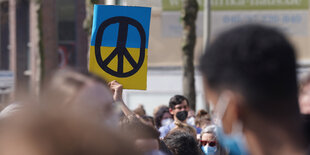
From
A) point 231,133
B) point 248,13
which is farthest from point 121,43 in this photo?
point 248,13

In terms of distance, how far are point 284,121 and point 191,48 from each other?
11424 mm

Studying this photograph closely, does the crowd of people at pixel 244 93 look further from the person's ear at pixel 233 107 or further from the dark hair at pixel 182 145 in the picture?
the dark hair at pixel 182 145

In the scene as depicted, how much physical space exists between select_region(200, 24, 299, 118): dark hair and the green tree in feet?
35.7

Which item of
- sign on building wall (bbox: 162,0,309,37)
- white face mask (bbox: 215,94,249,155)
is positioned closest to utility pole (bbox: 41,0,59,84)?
sign on building wall (bbox: 162,0,309,37)

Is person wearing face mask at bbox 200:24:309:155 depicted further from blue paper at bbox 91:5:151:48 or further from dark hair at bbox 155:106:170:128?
dark hair at bbox 155:106:170:128

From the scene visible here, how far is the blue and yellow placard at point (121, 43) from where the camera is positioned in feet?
16.7

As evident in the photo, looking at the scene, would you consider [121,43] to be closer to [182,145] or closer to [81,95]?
[182,145]

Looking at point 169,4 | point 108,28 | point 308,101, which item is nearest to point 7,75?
point 169,4

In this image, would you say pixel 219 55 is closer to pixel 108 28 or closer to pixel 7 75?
pixel 108 28

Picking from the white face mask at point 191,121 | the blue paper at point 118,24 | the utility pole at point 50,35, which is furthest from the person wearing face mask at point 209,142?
the utility pole at point 50,35

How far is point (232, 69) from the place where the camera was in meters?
1.99

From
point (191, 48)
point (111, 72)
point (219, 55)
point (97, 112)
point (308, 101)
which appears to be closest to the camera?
point (97, 112)

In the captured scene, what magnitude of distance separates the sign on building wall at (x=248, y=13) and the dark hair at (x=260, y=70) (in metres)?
15.5

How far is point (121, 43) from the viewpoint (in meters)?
5.25
